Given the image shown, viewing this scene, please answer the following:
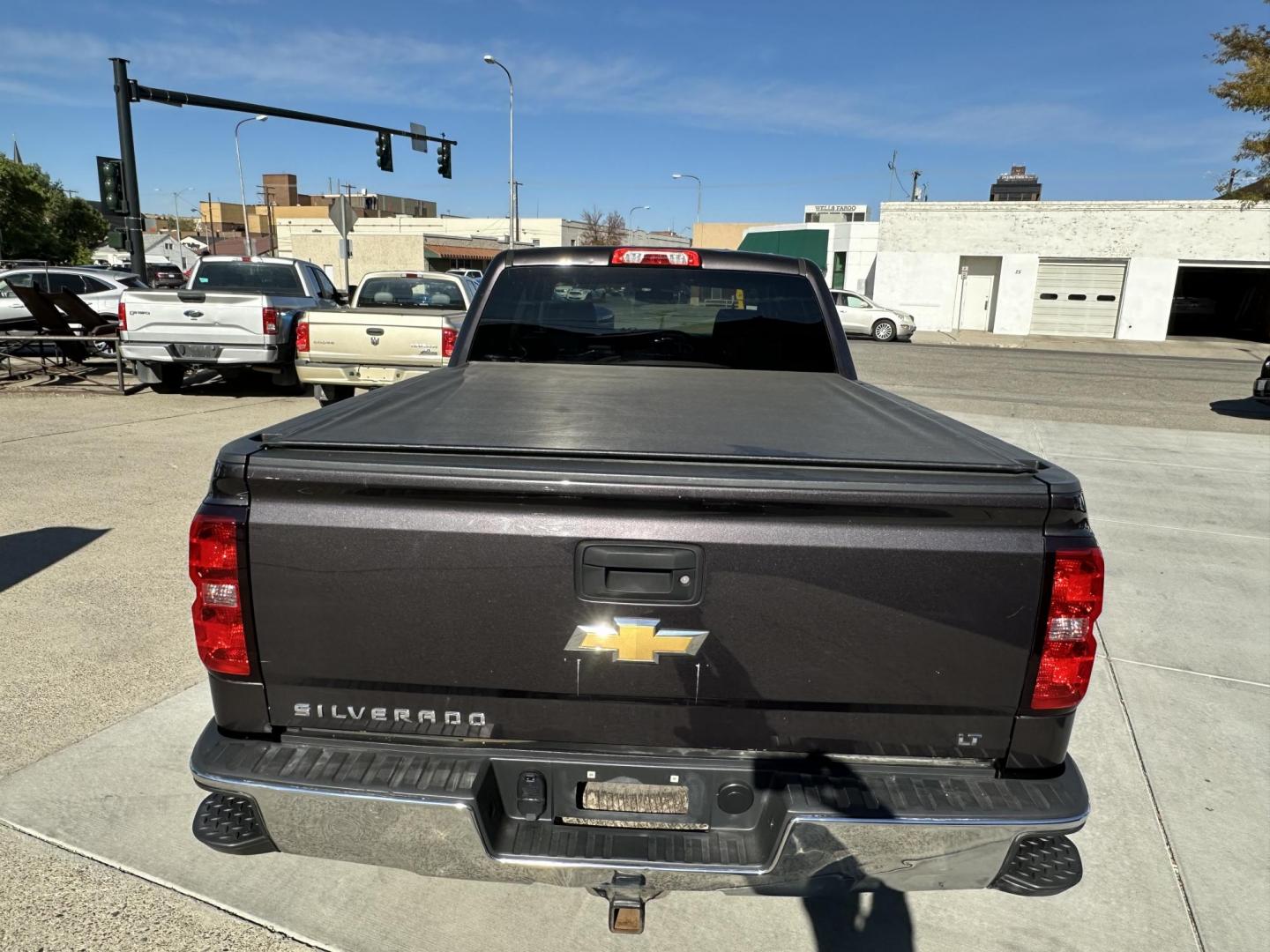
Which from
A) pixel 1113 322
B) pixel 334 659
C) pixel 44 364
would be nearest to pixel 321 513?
pixel 334 659

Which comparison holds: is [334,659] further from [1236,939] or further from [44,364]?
[44,364]

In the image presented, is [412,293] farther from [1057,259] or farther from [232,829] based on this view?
[1057,259]

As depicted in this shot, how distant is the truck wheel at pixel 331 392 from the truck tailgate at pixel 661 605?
8.78 m

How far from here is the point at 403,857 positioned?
200cm

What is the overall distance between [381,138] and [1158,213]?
89.3ft

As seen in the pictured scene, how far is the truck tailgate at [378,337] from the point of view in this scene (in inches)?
392

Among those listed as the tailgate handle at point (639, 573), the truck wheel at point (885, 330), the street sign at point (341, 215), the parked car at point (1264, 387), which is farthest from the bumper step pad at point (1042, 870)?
the truck wheel at point (885, 330)

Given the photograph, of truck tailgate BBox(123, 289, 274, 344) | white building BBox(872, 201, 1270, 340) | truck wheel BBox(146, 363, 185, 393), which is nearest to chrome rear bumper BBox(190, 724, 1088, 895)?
truck tailgate BBox(123, 289, 274, 344)

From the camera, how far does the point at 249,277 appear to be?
1280 cm

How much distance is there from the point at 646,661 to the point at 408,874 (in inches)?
56.7

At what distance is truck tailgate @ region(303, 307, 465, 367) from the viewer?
9.95 metres

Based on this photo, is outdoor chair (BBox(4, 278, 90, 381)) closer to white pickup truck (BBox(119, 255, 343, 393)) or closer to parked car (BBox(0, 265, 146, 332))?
white pickup truck (BBox(119, 255, 343, 393))

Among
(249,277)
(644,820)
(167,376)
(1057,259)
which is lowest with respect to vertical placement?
(167,376)

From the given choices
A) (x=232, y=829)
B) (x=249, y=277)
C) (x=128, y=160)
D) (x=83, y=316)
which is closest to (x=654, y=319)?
(x=232, y=829)
